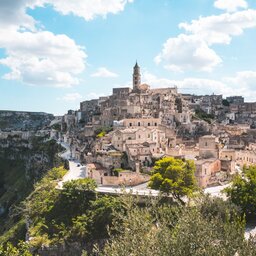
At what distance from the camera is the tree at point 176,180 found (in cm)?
3628

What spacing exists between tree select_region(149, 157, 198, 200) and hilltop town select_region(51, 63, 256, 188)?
4778mm

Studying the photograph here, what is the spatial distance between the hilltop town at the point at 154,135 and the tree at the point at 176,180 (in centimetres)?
478

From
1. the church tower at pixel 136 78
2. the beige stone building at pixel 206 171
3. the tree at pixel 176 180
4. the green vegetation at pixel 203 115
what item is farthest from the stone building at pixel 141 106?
the tree at pixel 176 180

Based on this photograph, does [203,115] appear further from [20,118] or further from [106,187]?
[20,118]

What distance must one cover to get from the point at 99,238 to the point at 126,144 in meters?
18.5

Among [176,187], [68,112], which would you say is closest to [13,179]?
[68,112]

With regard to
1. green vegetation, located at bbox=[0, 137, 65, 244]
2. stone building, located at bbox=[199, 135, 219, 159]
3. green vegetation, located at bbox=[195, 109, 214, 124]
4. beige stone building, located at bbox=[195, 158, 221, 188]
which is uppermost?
green vegetation, located at bbox=[195, 109, 214, 124]

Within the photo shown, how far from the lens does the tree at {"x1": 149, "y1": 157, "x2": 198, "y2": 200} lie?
3628cm

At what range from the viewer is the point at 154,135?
2154 inches

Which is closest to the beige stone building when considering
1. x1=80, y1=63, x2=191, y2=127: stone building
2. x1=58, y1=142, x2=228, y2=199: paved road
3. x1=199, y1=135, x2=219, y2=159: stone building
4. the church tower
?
x1=58, y1=142, x2=228, y2=199: paved road

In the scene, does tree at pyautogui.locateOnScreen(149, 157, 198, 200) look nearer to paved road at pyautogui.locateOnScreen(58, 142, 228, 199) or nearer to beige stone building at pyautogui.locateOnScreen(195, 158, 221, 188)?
paved road at pyautogui.locateOnScreen(58, 142, 228, 199)

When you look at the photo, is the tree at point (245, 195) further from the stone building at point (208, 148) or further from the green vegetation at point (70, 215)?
the stone building at point (208, 148)

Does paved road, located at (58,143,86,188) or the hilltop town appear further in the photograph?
paved road, located at (58,143,86,188)

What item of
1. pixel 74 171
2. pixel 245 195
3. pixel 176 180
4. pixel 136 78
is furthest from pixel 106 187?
pixel 136 78
